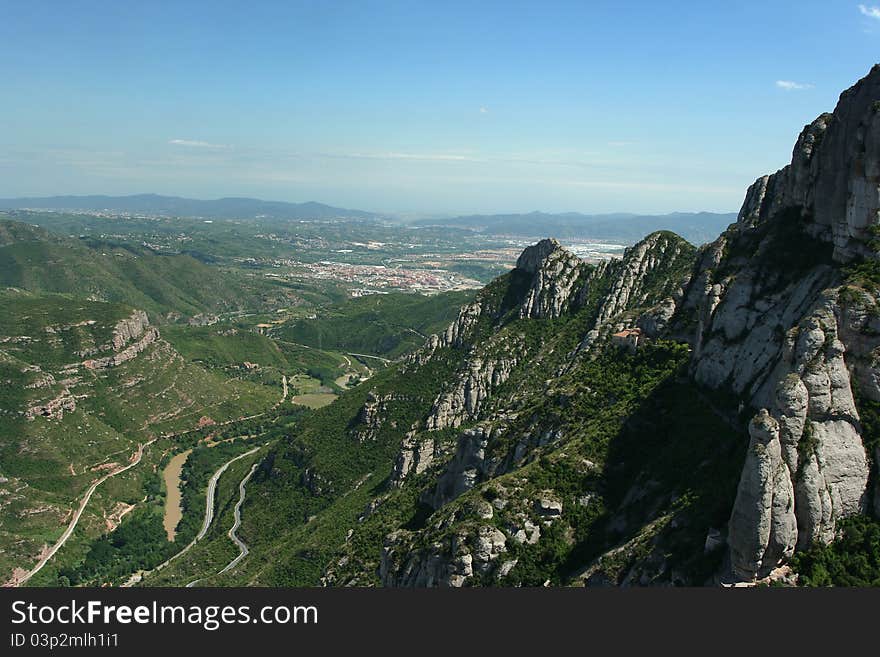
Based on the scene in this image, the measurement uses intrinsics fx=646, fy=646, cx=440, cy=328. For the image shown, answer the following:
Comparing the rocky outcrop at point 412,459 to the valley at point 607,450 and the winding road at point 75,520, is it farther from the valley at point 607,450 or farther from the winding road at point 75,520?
the winding road at point 75,520

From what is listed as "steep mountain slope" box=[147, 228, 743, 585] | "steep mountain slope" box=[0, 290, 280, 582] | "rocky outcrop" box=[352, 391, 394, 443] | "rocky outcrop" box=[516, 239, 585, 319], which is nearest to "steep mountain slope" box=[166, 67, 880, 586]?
"steep mountain slope" box=[147, 228, 743, 585]

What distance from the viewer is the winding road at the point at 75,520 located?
118062mm

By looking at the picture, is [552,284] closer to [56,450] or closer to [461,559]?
[461,559]

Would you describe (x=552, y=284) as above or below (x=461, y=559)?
above

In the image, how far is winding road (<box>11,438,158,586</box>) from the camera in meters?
118

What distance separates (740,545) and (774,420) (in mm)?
5887

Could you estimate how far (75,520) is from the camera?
13875cm

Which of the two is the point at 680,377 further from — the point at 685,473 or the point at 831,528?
the point at 831,528

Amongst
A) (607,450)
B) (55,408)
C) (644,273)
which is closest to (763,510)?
(607,450)

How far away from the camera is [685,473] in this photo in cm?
4153

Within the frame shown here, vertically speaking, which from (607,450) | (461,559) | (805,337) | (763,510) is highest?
(805,337)

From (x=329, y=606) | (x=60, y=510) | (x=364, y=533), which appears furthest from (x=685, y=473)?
(x=60, y=510)

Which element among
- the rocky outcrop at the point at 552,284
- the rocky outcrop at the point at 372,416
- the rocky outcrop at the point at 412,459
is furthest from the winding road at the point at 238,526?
the rocky outcrop at the point at 552,284

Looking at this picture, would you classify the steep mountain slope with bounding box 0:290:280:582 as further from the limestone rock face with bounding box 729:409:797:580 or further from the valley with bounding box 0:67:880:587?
the limestone rock face with bounding box 729:409:797:580
